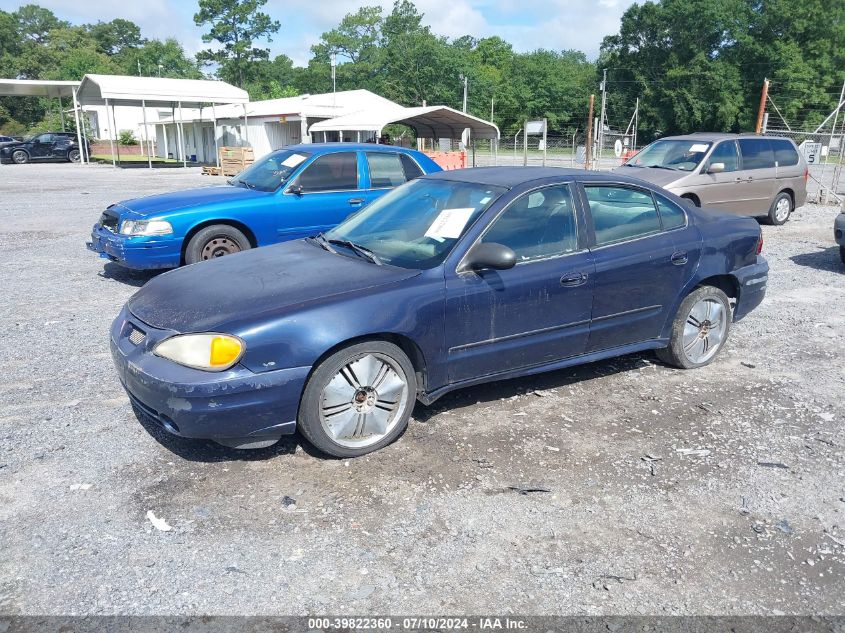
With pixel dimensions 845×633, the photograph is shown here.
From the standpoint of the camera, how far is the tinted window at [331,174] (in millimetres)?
8039

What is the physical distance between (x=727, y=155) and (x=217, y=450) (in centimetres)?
1080

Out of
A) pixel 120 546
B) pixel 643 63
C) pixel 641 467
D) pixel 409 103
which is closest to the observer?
pixel 120 546

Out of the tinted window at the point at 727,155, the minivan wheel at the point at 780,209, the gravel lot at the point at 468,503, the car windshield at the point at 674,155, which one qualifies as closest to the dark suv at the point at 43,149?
the car windshield at the point at 674,155

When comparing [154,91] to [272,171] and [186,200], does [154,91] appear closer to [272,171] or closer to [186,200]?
[272,171]

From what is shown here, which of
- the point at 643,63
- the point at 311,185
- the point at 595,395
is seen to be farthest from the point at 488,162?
the point at 643,63

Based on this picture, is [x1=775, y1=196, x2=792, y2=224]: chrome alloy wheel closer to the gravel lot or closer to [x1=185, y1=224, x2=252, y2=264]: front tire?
the gravel lot

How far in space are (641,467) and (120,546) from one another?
277 cm

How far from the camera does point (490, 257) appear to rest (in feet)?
13.0

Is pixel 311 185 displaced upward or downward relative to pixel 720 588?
upward

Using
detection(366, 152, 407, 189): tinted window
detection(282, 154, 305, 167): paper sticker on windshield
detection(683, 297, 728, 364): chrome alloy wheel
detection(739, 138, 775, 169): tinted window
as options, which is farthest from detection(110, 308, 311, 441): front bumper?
detection(739, 138, 775, 169): tinted window

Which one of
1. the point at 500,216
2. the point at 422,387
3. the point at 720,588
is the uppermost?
the point at 500,216

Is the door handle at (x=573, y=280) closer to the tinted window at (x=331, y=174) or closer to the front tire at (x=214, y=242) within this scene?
the front tire at (x=214, y=242)

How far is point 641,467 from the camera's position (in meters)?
3.83

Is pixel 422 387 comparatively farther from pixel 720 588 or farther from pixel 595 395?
pixel 720 588
